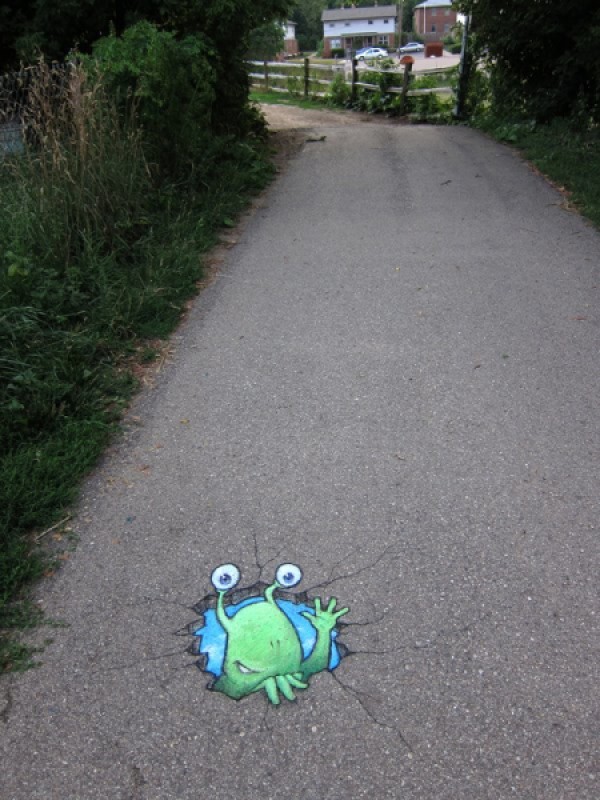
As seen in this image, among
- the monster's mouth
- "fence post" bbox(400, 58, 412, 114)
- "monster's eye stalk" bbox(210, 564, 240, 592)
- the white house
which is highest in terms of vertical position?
the white house

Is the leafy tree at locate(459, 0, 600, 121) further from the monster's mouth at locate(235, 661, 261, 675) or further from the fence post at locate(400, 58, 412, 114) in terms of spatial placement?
the monster's mouth at locate(235, 661, 261, 675)

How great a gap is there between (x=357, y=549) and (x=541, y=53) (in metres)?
14.0

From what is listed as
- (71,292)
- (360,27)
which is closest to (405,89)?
(71,292)

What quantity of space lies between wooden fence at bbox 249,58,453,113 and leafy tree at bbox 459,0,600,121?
392 cm

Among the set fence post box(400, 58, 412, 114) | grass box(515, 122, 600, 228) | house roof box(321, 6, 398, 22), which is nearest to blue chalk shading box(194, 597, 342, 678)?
grass box(515, 122, 600, 228)

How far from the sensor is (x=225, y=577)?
2.79 m

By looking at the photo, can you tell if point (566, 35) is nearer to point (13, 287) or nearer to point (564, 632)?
point (13, 287)

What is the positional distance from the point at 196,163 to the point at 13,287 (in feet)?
13.8

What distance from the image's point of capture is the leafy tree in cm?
1196

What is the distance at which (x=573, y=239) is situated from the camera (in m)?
6.91

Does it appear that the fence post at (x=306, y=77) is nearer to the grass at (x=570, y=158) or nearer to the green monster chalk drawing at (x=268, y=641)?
the grass at (x=570, y=158)

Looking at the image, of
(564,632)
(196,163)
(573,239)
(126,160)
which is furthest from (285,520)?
(196,163)

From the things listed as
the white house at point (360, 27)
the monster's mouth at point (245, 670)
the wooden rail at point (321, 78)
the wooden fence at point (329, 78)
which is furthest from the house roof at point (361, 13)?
the monster's mouth at point (245, 670)

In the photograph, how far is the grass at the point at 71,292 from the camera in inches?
124
